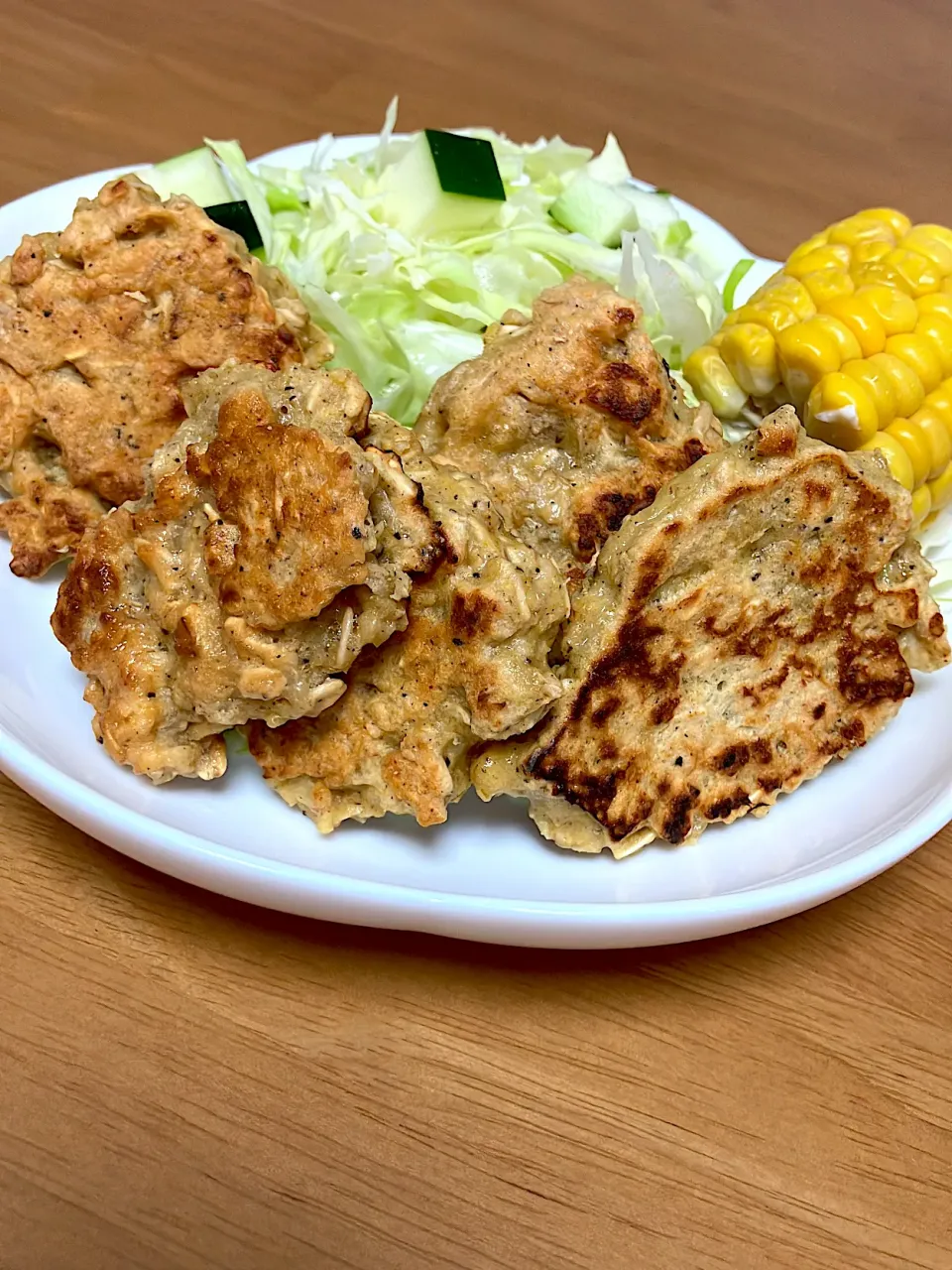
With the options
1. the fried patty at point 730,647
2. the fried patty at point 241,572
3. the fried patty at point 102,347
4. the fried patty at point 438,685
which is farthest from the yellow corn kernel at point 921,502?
the fried patty at point 102,347

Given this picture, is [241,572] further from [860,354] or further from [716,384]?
[860,354]

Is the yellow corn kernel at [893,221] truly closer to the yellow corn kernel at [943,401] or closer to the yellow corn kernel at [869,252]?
the yellow corn kernel at [869,252]

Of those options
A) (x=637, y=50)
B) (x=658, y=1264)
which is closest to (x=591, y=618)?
(x=658, y=1264)

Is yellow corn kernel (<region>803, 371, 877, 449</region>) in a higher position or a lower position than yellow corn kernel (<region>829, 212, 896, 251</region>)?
lower

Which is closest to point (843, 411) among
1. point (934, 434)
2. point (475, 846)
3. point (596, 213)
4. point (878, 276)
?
point (934, 434)

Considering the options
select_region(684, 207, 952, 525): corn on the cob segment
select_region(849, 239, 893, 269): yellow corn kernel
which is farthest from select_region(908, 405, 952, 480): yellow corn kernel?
select_region(849, 239, 893, 269): yellow corn kernel

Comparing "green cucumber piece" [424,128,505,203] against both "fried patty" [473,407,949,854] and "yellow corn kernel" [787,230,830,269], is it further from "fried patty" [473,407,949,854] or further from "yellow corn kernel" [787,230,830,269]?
"fried patty" [473,407,949,854]

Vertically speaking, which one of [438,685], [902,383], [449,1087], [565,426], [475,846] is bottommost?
[449,1087]
